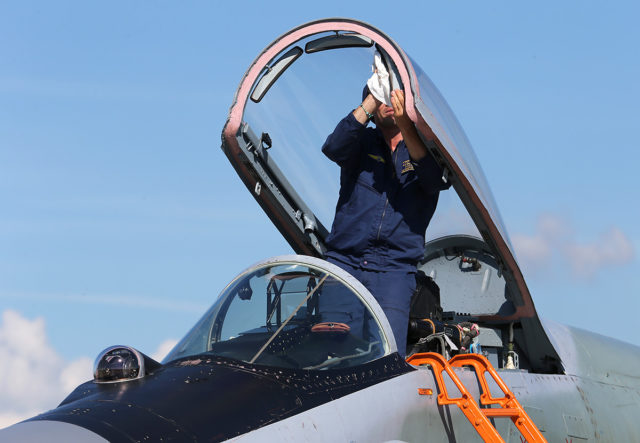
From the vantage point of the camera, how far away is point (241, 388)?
395 centimetres

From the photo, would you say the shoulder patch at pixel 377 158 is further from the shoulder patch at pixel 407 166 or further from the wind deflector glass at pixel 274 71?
the wind deflector glass at pixel 274 71

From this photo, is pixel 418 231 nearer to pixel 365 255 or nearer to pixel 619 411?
pixel 365 255

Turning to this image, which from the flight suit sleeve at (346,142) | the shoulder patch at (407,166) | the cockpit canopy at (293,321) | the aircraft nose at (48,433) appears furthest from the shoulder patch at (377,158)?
the aircraft nose at (48,433)

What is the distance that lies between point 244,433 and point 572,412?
380 cm

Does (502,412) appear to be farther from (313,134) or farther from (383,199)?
(313,134)

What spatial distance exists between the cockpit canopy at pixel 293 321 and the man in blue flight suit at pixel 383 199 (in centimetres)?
71

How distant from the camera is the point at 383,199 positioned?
20.4 feet

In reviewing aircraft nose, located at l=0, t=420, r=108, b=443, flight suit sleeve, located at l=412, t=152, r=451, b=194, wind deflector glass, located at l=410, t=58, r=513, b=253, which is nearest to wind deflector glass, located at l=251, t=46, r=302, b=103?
wind deflector glass, located at l=410, t=58, r=513, b=253

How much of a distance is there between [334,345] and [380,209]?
69.2 inches

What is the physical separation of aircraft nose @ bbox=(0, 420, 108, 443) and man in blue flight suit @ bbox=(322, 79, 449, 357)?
2673 mm

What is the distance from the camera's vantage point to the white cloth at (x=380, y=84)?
5867mm

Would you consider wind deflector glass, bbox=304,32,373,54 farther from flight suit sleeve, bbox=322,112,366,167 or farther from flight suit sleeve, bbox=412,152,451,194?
flight suit sleeve, bbox=412,152,451,194

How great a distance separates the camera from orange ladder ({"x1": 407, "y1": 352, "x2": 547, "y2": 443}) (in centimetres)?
472

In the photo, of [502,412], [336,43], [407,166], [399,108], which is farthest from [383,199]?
[502,412]
